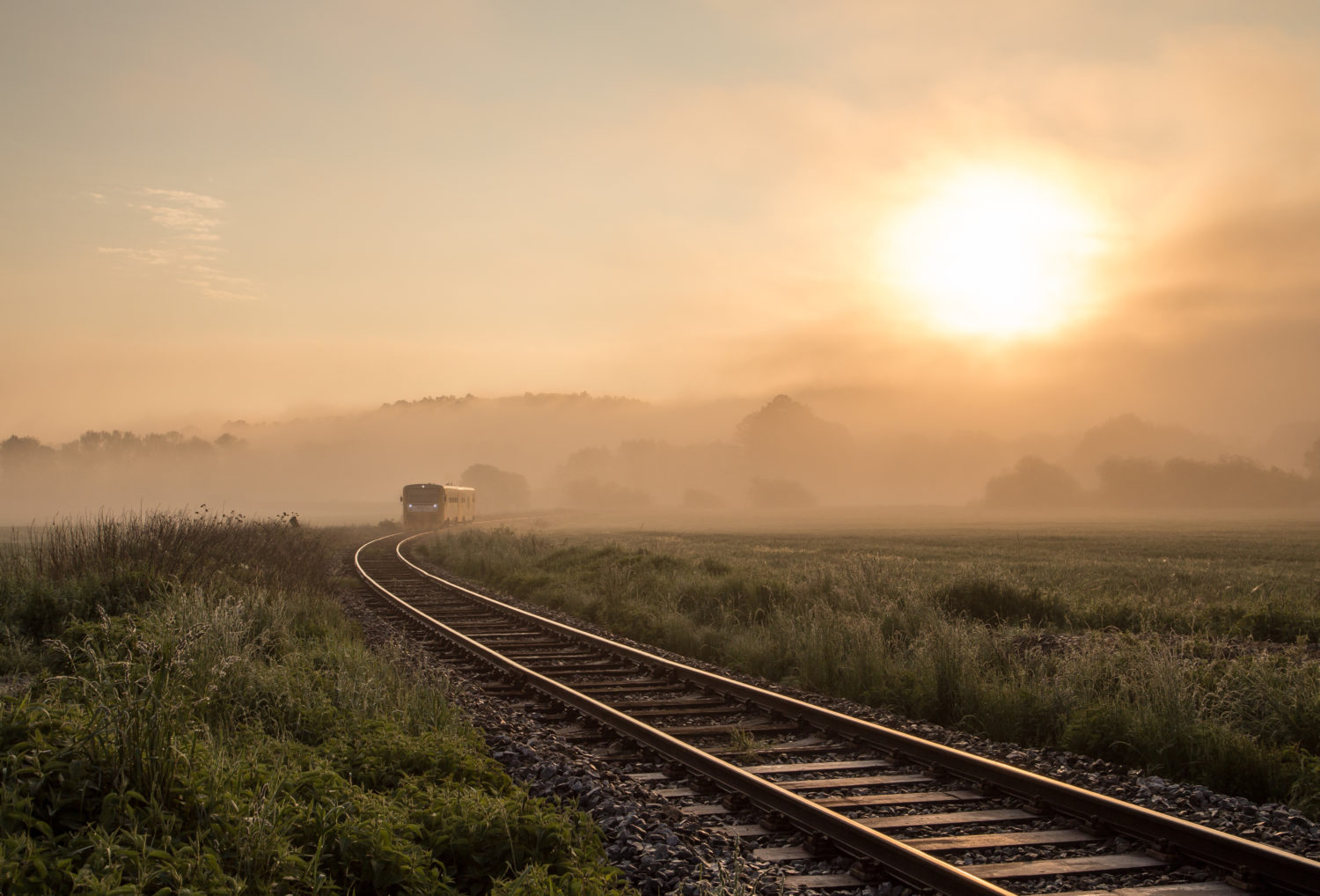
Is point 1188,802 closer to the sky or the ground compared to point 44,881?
closer to the ground

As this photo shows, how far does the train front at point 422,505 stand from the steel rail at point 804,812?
53693 millimetres

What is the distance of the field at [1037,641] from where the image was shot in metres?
7.67

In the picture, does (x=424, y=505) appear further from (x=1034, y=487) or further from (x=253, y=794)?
(x=1034, y=487)

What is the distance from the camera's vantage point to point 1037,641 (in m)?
12.2

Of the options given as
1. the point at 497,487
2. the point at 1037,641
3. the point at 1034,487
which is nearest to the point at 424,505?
the point at 1037,641

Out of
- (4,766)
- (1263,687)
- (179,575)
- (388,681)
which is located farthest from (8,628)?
(1263,687)

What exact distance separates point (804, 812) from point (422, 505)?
58689 millimetres

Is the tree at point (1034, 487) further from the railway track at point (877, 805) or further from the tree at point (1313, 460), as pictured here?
the railway track at point (877, 805)

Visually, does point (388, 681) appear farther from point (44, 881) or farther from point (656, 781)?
point (44, 881)

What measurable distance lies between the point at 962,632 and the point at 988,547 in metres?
30.2

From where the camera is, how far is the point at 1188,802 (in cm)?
614

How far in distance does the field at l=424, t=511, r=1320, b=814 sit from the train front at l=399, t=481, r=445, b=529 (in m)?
35.1

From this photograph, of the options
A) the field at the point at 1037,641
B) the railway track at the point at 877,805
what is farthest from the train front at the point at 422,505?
the railway track at the point at 877,805

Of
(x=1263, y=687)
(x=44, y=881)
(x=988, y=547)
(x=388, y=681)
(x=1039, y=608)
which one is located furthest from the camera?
(x=988, y=547)
